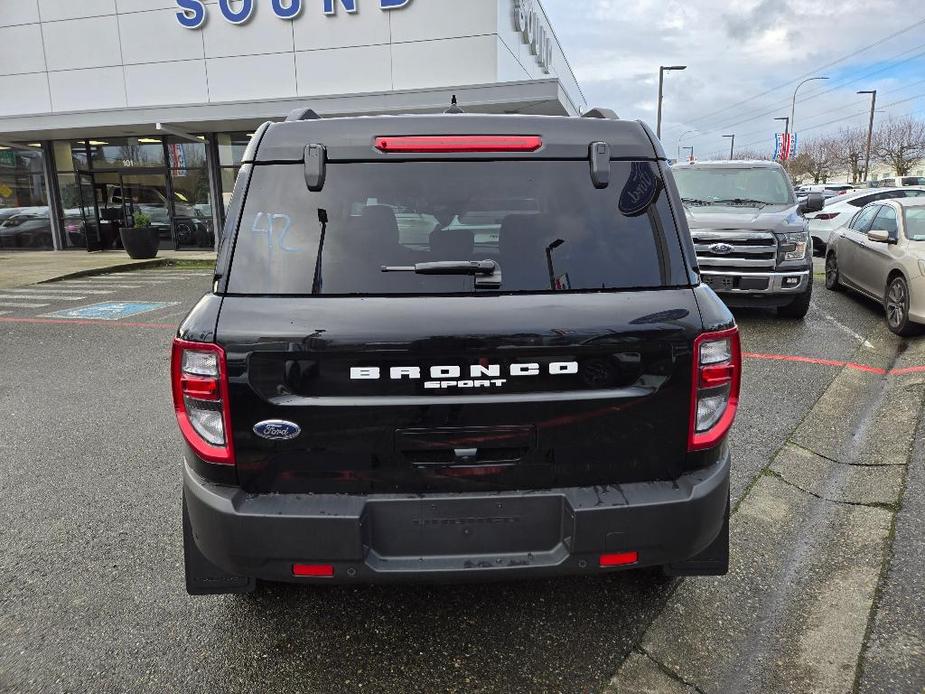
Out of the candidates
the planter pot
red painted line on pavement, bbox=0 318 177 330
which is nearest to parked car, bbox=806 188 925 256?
red painted line on pavement, bbox=0 318 177 330

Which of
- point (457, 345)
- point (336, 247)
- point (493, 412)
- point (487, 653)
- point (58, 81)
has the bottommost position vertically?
point (487, 653)

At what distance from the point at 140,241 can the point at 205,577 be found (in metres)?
17.9

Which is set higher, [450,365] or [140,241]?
[450,365]

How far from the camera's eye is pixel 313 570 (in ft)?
6.89

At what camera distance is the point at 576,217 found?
2234mm

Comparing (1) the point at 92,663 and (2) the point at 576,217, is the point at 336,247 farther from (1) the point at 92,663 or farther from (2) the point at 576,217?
(1) the point at 92,663

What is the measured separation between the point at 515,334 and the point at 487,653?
1291 mm

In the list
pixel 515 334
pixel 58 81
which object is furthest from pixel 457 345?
pixel 58 81

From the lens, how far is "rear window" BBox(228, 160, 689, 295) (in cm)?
216

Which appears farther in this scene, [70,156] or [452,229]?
[70,156]

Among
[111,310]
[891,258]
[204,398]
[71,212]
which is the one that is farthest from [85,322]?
[71,212]

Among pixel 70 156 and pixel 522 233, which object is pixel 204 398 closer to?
pixel 522 233

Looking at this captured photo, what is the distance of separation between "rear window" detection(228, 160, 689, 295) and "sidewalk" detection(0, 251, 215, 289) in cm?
1393

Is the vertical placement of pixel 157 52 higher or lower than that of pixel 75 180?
higher
